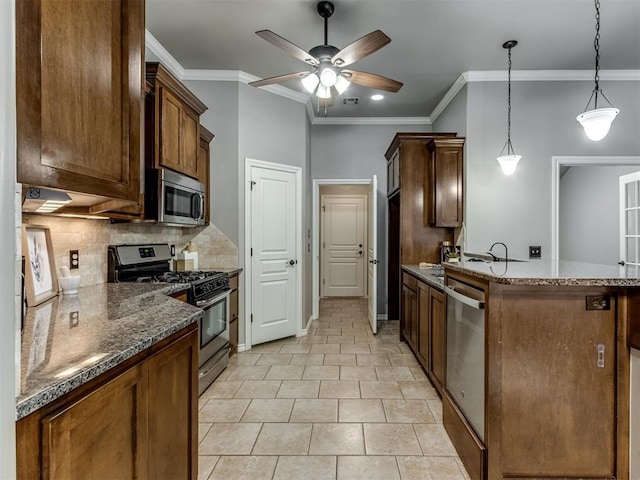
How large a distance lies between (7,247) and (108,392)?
478 mm

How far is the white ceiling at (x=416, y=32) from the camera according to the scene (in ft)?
8.80

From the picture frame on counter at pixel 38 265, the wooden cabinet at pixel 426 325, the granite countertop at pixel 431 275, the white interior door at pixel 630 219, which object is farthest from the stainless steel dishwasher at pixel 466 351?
the white interior door at pixel 630 219

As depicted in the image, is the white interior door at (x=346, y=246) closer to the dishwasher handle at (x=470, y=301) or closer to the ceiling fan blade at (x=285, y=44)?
the ceiling fan blade at (x=285, y=44)

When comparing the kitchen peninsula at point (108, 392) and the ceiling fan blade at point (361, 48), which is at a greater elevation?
the ceiling fan blade at point (361, 48)

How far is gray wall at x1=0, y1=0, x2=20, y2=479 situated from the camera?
0.61 meters

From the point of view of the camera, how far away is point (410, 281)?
12.2 feet

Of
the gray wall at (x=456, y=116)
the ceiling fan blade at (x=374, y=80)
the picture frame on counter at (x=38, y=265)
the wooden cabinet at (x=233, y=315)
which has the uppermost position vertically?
the gray wall at (x=456, y=116)

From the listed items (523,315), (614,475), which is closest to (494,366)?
(523,315)

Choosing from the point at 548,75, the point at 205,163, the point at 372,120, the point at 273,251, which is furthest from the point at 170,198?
the point at 548,75

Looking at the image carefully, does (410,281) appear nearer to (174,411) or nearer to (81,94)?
(174,411)

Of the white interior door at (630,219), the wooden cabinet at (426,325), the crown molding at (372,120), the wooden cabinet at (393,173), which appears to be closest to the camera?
the wooden cabinet at (426,325)

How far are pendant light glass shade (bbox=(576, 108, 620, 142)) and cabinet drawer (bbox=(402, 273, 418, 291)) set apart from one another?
1.78 m

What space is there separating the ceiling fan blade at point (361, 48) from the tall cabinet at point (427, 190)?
175cm

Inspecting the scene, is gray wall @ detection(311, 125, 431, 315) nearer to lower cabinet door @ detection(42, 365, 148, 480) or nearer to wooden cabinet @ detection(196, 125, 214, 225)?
wooden cabinet @ detection(196, 125, 214, 225)
